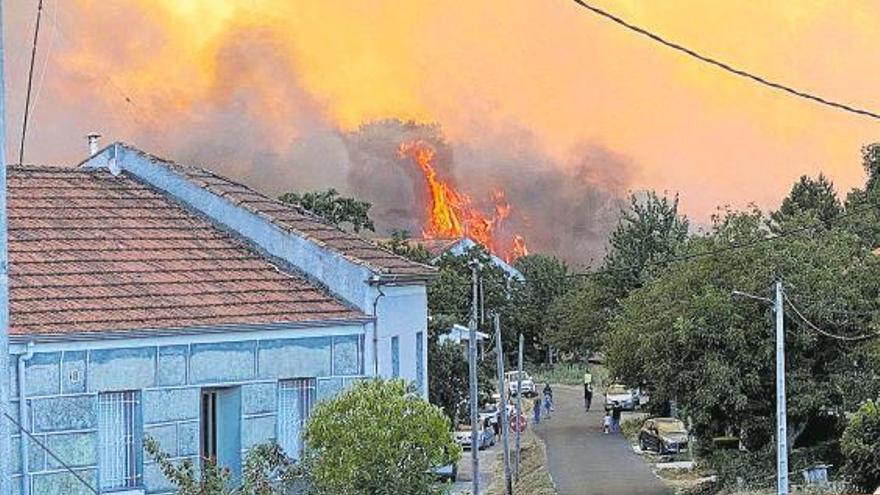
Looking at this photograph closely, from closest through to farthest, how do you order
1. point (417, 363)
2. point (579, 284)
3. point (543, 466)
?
point (417, 363) < point (543, 466) < point (579, 284)

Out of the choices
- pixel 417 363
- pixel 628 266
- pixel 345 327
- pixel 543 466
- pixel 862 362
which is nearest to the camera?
pixel 345 327

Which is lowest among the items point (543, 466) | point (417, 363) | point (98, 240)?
point (543, 466)

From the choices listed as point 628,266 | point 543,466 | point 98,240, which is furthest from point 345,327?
point 628,266

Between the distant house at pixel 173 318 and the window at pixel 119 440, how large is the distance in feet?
0.07

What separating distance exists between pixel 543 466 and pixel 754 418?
9180mm

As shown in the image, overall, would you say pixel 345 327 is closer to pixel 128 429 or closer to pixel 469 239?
pixel 128 429

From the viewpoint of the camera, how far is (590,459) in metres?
49.4

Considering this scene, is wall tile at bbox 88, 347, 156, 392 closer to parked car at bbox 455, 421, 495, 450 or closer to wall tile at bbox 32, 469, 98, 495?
wall tile at bbox 32, 469, 98, 495

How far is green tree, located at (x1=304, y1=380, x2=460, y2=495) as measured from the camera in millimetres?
20062

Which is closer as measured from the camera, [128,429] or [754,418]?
[128,429]

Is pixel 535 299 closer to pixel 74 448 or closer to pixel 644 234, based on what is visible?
pixel 644 234

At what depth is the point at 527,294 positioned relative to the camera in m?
85.1

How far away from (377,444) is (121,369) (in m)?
4.57

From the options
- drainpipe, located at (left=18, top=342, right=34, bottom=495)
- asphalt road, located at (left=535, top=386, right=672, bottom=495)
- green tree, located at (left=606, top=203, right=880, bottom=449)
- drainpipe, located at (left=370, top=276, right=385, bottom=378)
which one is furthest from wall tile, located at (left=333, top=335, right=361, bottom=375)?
asphalt road, located at (left=535, top=386, right=672, bottom=495)
